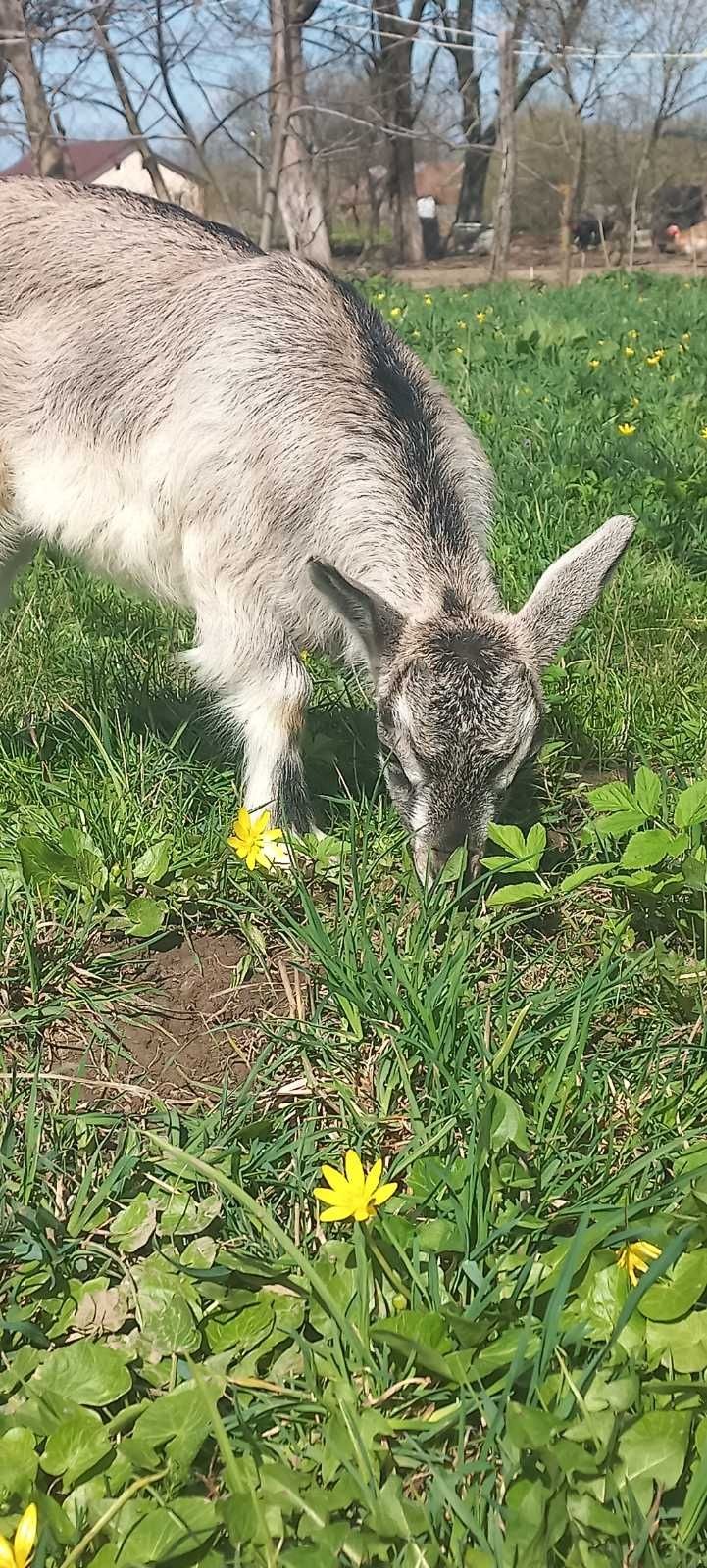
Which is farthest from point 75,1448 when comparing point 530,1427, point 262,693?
point 262,693

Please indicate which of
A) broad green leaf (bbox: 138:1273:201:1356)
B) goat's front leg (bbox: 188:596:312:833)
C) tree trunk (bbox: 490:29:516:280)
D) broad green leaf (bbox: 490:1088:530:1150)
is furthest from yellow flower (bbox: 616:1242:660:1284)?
tree trunk (bbox: 490:29:516:280)

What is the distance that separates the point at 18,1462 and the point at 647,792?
1.99m

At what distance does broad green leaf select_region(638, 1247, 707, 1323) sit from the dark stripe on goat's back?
1.99 metres

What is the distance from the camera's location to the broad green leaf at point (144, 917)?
9.71ft

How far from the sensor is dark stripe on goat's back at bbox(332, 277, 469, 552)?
3252mm

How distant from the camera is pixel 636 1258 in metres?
1.92

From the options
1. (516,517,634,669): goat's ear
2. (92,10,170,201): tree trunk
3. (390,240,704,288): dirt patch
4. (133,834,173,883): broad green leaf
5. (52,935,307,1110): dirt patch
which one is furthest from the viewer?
(390,240,704,288): dirt patch

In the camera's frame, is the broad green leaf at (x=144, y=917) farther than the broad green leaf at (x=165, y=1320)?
Yes

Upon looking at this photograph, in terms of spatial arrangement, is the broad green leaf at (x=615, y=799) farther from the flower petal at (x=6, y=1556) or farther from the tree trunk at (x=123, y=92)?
the tree trunk at (x=123, y=92)

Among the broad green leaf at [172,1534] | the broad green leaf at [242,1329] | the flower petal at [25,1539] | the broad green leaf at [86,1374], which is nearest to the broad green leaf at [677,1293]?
the broad green leaf at [242,1329]

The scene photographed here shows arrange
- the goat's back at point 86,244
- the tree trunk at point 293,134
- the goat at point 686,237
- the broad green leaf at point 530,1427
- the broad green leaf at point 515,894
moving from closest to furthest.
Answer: the broad green leaf at point 530,1427 < the broad green leaf at point 515,894 < the goat's back at point 86,244 < the tree trunk at point 293,134 < the goat at point 686,237

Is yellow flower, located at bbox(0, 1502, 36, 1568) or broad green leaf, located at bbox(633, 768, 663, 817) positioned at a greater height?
broad green leaf, located at bbox(633, 768, 663, 817)

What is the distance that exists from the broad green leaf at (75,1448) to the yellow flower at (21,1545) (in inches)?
6.1

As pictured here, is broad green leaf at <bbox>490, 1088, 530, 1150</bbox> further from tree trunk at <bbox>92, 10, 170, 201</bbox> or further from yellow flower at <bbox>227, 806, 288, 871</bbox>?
tree trunk at <bbox>92, 10, 170, 201</bbox>
